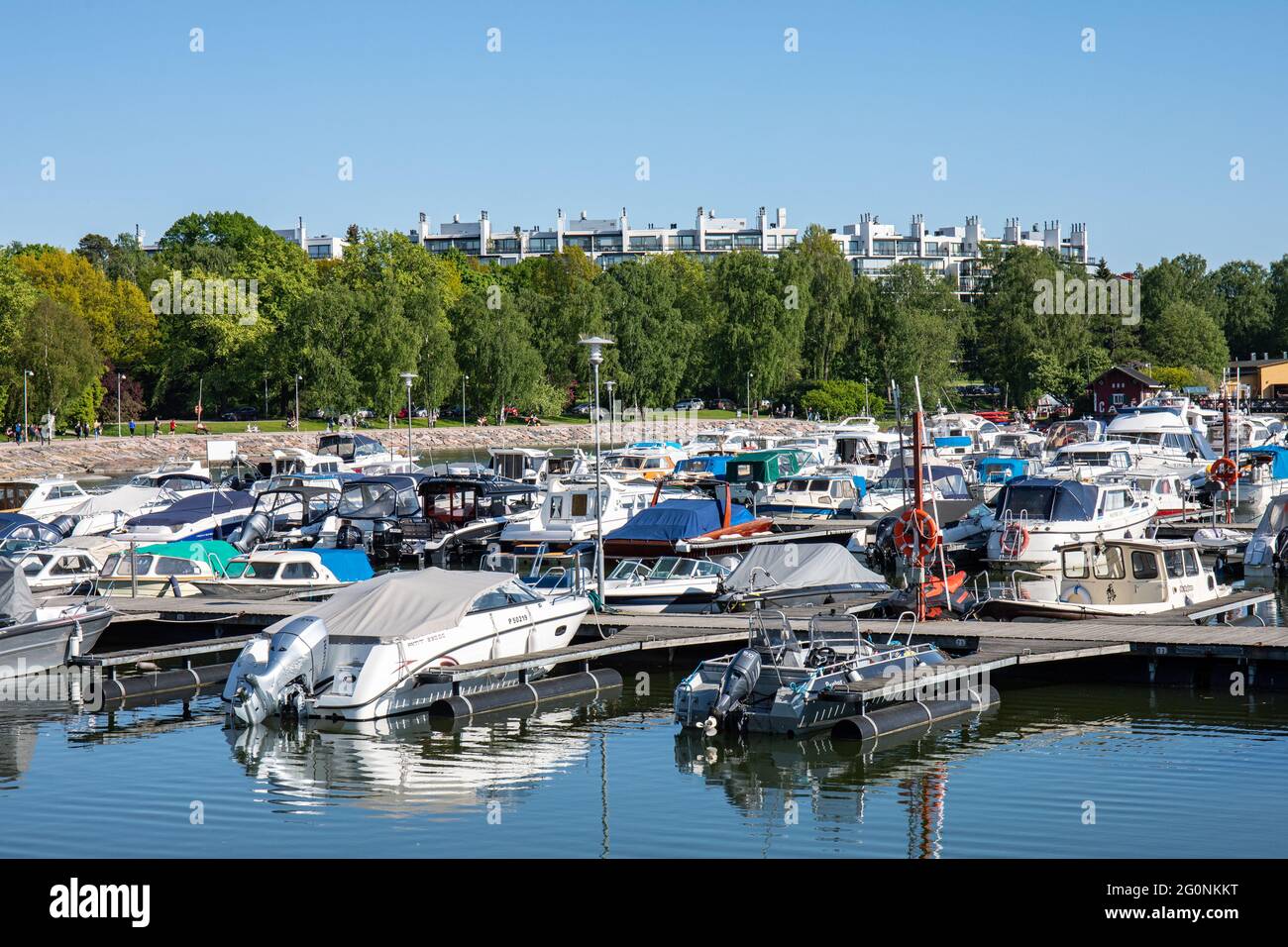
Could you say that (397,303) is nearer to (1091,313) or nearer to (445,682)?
A: (1091,313)

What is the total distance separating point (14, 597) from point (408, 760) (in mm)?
8340

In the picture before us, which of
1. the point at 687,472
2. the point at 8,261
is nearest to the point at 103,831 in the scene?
the point at 687,472

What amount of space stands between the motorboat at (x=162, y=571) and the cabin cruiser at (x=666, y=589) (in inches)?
365

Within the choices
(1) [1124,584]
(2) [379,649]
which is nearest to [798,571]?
(1) [1124,584]

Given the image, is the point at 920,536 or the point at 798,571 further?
the point at 798,571

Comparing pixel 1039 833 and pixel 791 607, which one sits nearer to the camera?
pixel 1039 833

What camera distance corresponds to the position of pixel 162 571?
3272cm

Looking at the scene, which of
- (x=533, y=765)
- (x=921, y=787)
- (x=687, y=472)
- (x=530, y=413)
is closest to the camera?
(x=921, y=787)

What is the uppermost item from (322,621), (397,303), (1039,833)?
(397,303)

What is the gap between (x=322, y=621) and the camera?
22.0 meters

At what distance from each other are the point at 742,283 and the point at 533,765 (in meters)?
96.1

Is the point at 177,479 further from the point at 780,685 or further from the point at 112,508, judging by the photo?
the point at 780,685

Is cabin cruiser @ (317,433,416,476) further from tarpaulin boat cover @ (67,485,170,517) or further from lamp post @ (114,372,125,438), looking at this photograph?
lamp post @ (114,372,125,438)

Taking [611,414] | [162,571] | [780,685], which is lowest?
[780,685]
